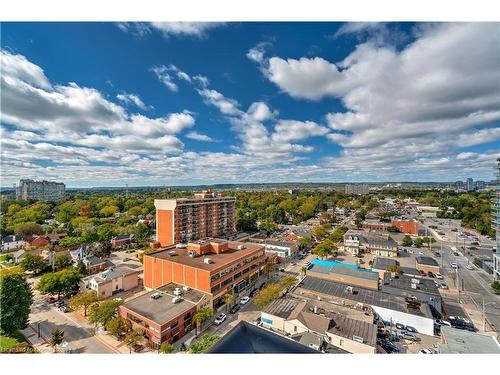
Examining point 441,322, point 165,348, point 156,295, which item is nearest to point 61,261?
point 156,295

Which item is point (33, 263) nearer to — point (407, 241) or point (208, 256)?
point (208, 256)

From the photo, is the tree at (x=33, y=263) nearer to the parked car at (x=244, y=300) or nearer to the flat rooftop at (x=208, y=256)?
the flat rooftop at (x=208, y=256)

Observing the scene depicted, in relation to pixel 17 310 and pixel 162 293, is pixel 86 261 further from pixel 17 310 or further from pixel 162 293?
pixel 162 293

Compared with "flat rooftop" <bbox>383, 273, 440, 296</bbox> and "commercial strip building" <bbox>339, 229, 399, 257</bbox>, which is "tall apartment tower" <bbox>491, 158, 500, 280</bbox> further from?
"commercial strip building" <bbox>339, 229, 399, 257</bbox>

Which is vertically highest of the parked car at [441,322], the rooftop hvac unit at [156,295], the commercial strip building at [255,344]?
the commercial strip building at [255,344]

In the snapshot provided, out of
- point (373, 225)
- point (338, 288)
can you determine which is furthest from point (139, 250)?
point (373, 225)

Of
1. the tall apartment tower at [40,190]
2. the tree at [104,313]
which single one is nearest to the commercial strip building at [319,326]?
the tree at [104,313]
